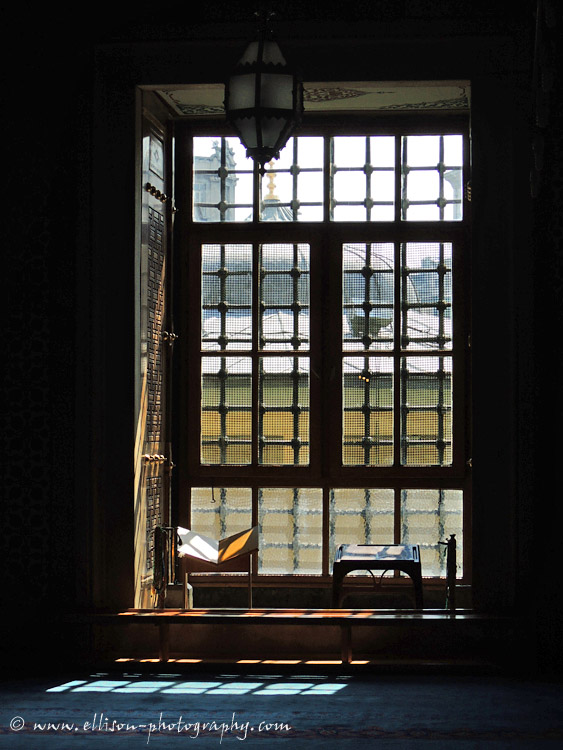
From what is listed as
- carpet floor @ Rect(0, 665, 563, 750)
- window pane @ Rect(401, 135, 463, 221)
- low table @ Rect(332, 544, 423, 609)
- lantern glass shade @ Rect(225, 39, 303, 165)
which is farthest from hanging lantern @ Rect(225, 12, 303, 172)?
carpet floor @ Rect(0, 665, 563, 750)

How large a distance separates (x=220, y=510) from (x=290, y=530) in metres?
0.52

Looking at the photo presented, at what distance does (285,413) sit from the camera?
22.2 ft

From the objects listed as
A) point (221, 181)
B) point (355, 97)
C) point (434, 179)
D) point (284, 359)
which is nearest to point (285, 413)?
point (284, 359)

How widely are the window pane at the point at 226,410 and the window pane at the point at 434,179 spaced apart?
1.62 metres

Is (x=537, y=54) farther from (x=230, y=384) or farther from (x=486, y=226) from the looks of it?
(x=230, y=384)

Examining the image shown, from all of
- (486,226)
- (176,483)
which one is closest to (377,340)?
(486,226)

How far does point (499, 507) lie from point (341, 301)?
191 centimetres

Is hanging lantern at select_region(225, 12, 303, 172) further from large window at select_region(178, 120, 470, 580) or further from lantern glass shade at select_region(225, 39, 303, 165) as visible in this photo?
large window at select_region(178, 120, 470, 580)

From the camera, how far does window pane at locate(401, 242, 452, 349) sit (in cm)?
672

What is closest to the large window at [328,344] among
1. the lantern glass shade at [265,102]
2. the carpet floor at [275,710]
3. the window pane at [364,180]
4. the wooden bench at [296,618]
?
the window pane at [364,180]

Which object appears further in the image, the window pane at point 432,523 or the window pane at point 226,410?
the window pane at point 226,410

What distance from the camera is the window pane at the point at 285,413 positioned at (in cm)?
676

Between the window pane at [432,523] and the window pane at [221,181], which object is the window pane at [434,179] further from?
the window pane at [432,523]

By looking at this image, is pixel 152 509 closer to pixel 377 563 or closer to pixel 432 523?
pixel 377 563
